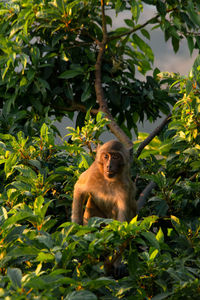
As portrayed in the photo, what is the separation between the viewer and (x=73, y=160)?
5531 millimetres

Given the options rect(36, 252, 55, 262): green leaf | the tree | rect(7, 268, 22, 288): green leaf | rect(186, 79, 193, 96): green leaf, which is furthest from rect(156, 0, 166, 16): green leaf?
rect(7, 268, 22, 288): green leaf

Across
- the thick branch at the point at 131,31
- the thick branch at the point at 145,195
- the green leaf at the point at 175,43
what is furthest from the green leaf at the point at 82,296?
the green leaf at the point at 175,43

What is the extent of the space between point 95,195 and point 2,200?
38.4 inches

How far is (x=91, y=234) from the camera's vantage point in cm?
324

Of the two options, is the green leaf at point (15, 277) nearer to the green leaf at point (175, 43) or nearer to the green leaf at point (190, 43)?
the green leaf at point (190, 43)

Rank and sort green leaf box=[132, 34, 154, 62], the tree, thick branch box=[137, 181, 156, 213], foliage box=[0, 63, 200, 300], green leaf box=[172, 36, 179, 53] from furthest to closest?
1. green leaf box=[132, 34, 154, 62]
2. green leaf box=[172, 36, 179, 53]
3. the tree
4. thick branch box=[137, 181, 156, 213]
5. foliage box=[0, 63, 200, 300]

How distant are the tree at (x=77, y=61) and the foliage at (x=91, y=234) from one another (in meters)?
1.05

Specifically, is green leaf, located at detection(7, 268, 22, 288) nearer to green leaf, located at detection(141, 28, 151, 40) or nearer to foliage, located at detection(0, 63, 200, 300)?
foliage, located at detection(0, 63, 200, 300)

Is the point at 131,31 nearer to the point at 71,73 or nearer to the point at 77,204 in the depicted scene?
the point at 71,73

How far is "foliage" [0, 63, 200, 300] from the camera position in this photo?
9.86 feet

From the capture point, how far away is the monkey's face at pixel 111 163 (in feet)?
15.3

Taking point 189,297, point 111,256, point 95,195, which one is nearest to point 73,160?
point 95,195

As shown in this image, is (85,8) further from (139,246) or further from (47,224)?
(47,224)

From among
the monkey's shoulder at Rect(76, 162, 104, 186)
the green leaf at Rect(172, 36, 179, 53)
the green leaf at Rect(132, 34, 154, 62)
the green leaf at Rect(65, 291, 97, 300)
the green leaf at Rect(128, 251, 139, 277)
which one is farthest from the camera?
the green leaf at Rect(132, 34, 154, 62)
